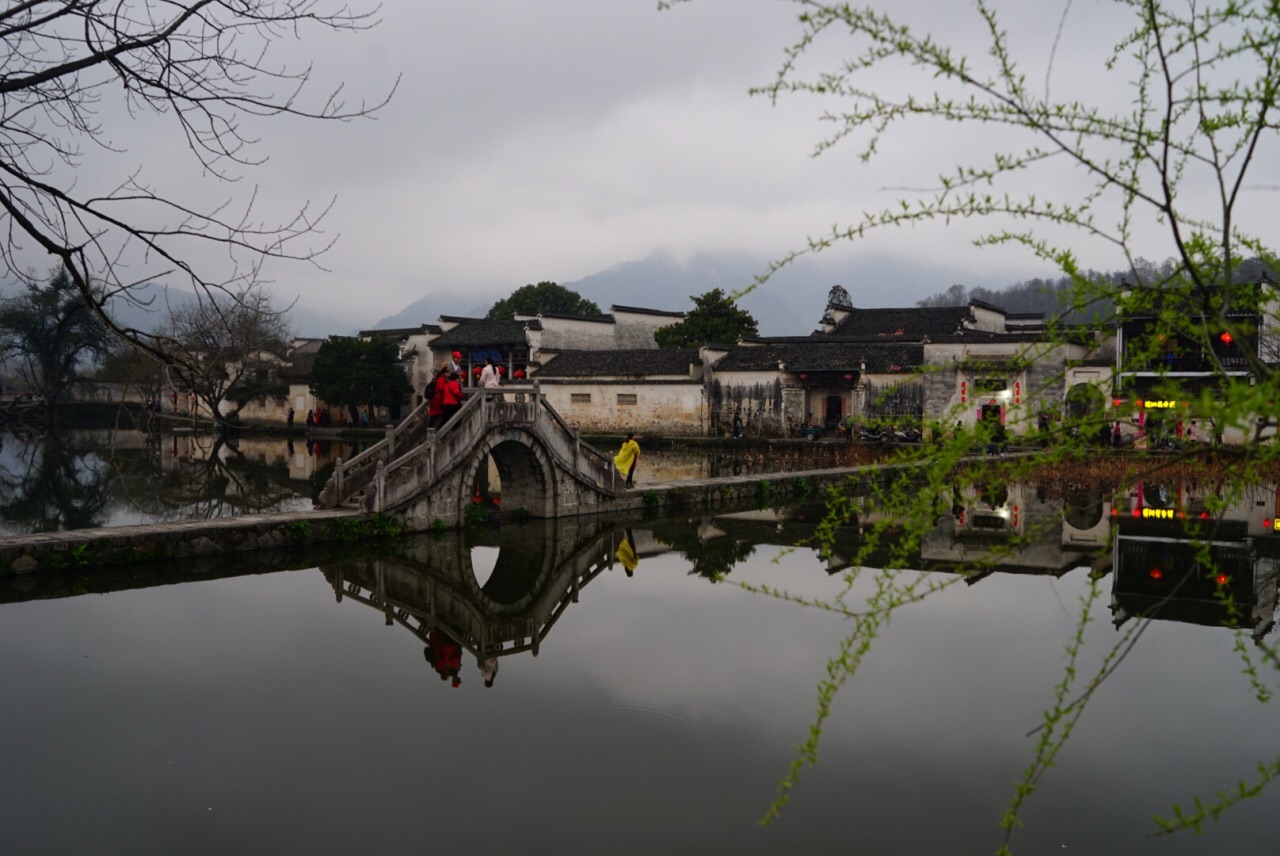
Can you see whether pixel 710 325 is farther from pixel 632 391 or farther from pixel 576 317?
pixel 632 391

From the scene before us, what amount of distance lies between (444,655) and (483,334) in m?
34.2

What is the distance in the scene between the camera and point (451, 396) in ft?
50.0

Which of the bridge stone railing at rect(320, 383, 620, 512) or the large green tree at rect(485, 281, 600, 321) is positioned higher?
the large green tree at rect(485, 281, 600, 321)

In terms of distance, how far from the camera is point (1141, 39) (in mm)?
3158

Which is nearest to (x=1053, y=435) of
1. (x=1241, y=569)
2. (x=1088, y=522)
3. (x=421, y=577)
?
(x=421, y=577)

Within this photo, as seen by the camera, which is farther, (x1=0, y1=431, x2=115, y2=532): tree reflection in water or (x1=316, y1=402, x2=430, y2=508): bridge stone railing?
(x1=0, y1=431, x2=115, y2=532): tree reflection in water

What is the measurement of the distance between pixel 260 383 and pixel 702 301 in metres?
19.6

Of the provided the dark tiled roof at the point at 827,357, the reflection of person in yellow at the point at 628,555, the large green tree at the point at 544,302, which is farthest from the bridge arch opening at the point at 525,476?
the large green tree at the point at 544,302

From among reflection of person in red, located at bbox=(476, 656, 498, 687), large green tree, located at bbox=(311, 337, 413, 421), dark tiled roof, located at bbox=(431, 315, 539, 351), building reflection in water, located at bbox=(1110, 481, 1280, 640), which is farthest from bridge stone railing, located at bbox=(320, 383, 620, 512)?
dark tiled roof, located at bbox=(431, 315, 539, 351)

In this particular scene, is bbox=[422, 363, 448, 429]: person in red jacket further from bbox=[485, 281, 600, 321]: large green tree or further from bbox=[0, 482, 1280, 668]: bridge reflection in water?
bbox=[485, 281, 600, 321]: large green tree

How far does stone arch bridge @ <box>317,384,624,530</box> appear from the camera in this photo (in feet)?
46.3

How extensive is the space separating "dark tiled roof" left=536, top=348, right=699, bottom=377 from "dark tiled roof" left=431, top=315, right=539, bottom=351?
8.76 feet

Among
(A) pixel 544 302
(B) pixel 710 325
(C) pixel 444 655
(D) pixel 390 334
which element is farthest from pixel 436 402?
(A) pixel 544 302

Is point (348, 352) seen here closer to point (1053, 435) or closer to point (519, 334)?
point (519, 334)
